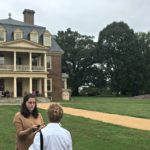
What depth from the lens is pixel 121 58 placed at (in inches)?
2783

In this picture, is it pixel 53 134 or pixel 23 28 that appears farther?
pixel 23 28

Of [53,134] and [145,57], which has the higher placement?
[145,57]

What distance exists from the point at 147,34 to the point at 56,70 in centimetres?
3528

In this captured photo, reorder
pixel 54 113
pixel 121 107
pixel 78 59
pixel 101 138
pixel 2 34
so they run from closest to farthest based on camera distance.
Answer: pixel 54 113, pixel 101 138, pixel 121 107, pixel 2 34, pixel 78 59

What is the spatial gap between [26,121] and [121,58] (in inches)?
2575

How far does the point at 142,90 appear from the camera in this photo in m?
71.9

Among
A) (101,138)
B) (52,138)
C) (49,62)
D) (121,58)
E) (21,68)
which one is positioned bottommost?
(101,138)

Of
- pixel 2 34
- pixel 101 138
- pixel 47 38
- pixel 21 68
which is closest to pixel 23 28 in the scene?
pixel 47 38

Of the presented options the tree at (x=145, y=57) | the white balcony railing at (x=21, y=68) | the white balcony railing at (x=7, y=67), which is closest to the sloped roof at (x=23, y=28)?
the white balcony railing at (x=21, y=68)

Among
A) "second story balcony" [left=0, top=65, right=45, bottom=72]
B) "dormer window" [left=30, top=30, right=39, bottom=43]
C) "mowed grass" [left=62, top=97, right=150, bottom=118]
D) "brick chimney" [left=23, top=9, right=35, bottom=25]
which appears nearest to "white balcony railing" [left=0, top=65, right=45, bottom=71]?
"second story balcony" [left=0, top=65, right=45, bottom=72]

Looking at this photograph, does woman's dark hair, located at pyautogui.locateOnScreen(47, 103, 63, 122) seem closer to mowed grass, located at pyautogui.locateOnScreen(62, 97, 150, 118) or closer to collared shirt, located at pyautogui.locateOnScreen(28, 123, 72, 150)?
collared shirt, located at pyautogui.locateOnScreen(28, 123, 72, 150)

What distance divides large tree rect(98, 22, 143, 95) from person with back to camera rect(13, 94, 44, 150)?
63.8 metres

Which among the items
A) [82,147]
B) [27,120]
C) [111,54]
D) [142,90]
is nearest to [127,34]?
[111,54]

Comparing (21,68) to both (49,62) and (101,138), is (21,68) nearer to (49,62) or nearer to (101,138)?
(49,62)
